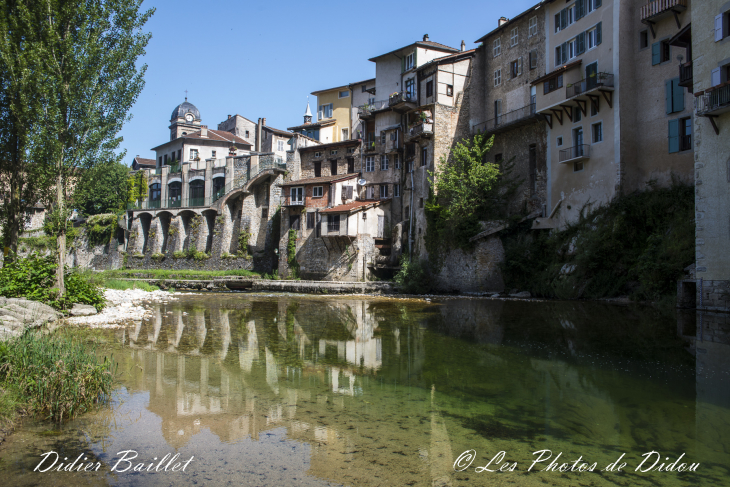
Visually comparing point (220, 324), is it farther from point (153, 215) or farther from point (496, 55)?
point (153, 215)

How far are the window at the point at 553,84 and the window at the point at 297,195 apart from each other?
71.9 ft

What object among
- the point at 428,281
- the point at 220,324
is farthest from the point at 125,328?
the point at 428,281

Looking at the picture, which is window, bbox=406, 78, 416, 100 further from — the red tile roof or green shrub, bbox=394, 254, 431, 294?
green shrub, bbox=394, 254, 431, 294

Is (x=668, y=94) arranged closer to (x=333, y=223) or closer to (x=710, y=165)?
(x=710, y=165)

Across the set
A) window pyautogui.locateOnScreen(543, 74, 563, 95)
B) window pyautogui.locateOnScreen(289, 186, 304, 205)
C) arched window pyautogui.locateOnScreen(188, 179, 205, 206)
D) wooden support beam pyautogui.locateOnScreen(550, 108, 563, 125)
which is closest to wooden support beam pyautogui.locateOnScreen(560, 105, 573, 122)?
wooden support beam pyautogui.locateOnScreen(550, 108, 563, 125)

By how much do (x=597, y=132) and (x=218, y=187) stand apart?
37.9 meters

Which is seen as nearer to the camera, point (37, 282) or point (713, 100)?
point (37, 282)

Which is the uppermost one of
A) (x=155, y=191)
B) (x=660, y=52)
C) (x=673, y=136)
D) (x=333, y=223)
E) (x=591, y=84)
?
(x=660, y=52)

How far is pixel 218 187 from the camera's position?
2052 inches

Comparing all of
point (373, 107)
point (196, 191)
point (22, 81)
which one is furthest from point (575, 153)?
point (196, 191)

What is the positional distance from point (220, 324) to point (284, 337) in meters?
3.92

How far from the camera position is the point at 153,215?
54.2m

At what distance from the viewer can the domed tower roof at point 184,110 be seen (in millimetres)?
72375

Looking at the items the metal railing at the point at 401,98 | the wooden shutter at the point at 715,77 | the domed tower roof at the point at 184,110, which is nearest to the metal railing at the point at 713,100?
the wooden shutter at the point at 715,77
